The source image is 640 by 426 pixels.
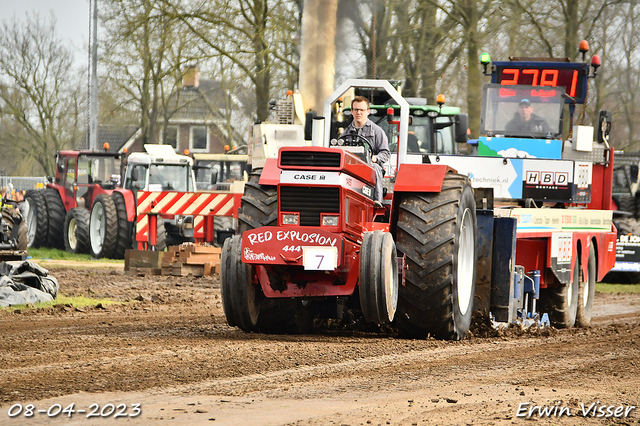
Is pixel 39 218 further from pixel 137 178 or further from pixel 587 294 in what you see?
pixel 587 294

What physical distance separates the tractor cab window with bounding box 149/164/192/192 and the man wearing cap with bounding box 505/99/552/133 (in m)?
10.3

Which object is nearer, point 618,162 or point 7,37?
point 618,162

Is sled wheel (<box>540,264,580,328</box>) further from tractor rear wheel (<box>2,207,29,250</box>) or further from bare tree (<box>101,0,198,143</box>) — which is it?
bare tree (<box>101,0,198,143</box>)

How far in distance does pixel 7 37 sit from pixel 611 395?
48.1 metres

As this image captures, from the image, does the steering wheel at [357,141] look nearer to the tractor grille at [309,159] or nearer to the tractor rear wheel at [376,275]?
the tractor grille at [309,159]

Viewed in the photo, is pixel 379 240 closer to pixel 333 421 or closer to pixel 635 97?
pixel 333 421

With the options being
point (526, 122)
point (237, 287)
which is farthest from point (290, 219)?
point (526, 122)

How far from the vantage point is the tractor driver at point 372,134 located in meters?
7.79

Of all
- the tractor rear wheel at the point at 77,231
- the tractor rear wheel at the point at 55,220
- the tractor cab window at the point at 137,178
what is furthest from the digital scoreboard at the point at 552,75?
the tractor rear wheel at the point at 55,220

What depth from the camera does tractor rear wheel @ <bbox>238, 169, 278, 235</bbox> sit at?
24.2 feet

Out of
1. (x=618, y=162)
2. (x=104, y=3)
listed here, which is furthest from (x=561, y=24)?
(x=104, y=3)

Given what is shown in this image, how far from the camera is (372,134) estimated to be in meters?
7.90

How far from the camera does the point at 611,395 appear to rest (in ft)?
17.7

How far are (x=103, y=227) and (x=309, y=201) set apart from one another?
14398mm
